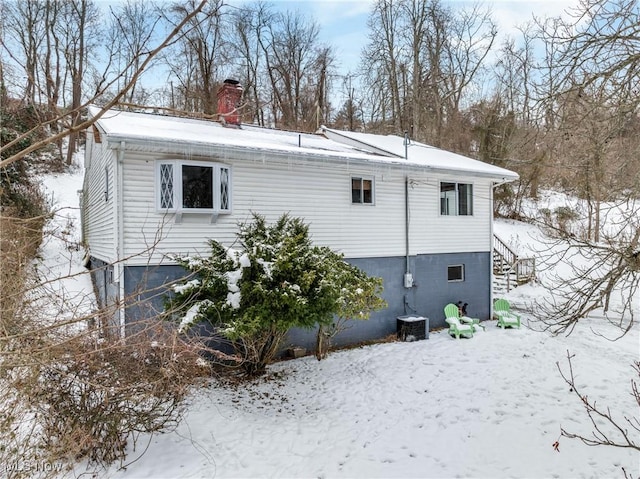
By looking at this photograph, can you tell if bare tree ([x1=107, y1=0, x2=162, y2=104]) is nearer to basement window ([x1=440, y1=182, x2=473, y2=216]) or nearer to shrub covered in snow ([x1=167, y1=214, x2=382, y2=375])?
shrub covered in snow ([x1=167, y1=214, x2=382, y2=375])

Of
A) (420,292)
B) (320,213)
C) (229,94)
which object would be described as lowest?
(420,292)

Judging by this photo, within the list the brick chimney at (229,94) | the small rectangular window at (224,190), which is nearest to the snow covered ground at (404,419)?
the small rectangular window at (224,190)

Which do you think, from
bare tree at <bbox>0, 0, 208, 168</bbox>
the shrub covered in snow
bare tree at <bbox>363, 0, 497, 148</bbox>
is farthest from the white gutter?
bare tree at <bbox>363, 0, 497, 148</bbox>

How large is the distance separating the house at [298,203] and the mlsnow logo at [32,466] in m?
1.95

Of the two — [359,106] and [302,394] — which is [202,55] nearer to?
[359,106]

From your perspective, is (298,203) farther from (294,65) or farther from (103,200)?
(294,65)

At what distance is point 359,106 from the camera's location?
24891 millimetres

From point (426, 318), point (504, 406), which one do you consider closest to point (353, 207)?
point (426, 318)

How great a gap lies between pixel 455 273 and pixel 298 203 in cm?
550

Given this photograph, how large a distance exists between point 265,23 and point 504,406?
22295 millimetres

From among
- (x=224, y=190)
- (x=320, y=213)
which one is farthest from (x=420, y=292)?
(x=224, y=190)

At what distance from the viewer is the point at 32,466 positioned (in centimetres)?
404

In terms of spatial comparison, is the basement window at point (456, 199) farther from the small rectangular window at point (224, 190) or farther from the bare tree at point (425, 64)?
the bare tree at point (425, 64)

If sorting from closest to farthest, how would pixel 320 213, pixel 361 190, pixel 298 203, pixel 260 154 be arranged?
pixel 260 154 < pixel 298 203 < pixel 320 213 < pixel 361 190
